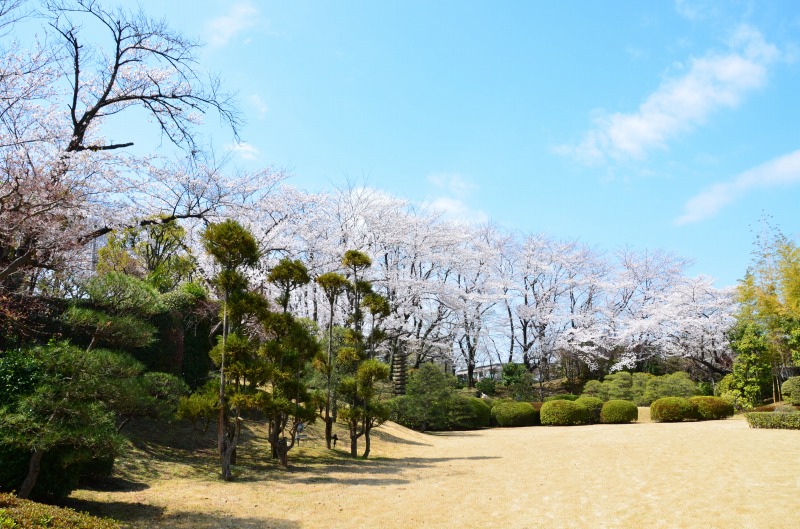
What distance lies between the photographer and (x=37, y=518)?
3.82m

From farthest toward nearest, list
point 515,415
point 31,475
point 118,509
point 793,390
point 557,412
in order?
point 515,415 → point 557,412 → point 793,390 → point 118,509 → point 31,475

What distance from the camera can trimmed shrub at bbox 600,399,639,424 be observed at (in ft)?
60.5

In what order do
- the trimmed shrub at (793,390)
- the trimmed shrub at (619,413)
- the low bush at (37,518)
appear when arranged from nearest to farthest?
the low bush at (37,518) < the trimmed shrub at (793,390) < the trimmed shrub at (619,413)

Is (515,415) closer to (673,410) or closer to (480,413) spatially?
(480,413)

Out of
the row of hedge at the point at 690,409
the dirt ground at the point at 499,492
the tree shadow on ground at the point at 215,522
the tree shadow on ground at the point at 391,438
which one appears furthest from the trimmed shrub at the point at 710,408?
the tree shadow on ground at the point at 215,522

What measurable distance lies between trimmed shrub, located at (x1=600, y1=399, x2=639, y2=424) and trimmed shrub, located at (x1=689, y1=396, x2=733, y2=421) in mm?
2037

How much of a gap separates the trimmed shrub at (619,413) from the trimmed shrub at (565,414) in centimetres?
75

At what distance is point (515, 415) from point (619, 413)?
12.2ft

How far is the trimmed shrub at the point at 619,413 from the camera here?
1845cm

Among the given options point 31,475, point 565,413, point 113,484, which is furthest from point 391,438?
point 31,475

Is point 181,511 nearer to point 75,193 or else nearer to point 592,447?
point 75,193

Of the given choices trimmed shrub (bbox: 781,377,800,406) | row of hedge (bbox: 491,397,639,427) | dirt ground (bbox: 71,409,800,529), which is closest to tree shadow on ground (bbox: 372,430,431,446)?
dirt ground (bbox: 71,409,800,529)

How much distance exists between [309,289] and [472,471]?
40.9ft

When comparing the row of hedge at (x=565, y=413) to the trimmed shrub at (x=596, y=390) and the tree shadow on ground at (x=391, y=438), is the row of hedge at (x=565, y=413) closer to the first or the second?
the trimmed shrub at (x=596, y=390)
